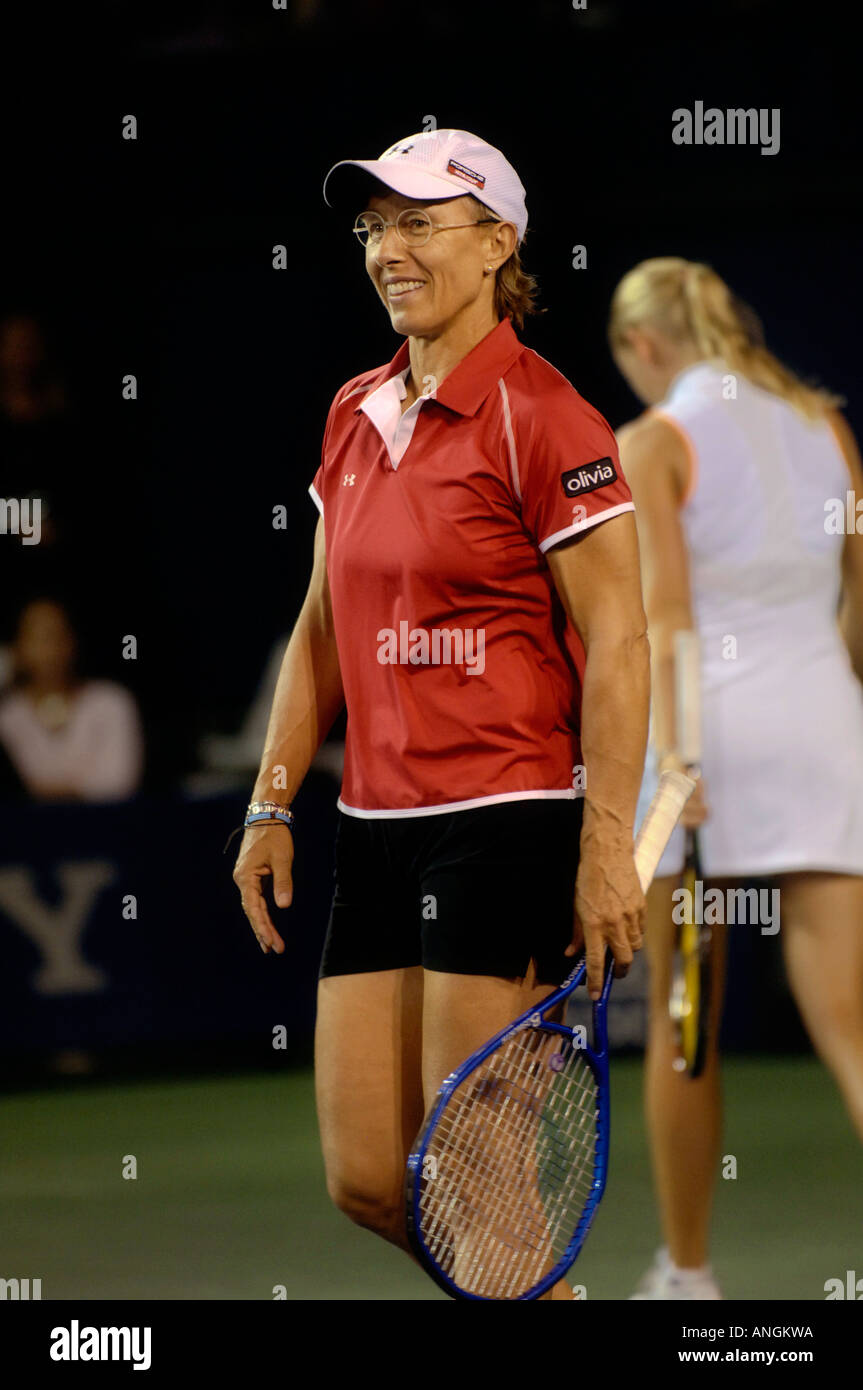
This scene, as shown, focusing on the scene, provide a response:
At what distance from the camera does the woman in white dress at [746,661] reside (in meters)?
4.00

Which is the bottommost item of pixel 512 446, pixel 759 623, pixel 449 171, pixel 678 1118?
pixel 678 1118

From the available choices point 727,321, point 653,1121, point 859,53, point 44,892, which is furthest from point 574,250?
point 653,1121

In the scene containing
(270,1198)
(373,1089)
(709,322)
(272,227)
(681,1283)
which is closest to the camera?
(373,1089)

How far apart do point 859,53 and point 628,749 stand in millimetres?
5911

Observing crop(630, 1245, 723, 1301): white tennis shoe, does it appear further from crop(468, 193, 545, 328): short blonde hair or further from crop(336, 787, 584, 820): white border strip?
crop(468, 193, 545, 328): short blonde hair

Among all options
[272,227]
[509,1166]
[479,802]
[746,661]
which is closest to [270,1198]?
[746,661]

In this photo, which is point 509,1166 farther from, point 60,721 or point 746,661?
point 60,721

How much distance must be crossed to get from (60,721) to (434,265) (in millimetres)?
4564

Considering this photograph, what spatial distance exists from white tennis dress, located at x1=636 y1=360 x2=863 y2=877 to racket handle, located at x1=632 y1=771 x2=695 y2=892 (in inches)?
36.3

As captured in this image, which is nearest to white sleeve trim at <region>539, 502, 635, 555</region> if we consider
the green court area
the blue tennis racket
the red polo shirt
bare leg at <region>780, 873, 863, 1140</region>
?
the red polo shirt

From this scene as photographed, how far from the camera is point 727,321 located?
432 centimetres

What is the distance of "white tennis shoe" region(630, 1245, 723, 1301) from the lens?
389 centimetres

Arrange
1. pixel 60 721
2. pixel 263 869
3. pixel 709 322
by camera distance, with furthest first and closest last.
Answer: pixel 60 721
pixel 709 322
pixel 263 869

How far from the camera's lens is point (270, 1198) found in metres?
5.20
